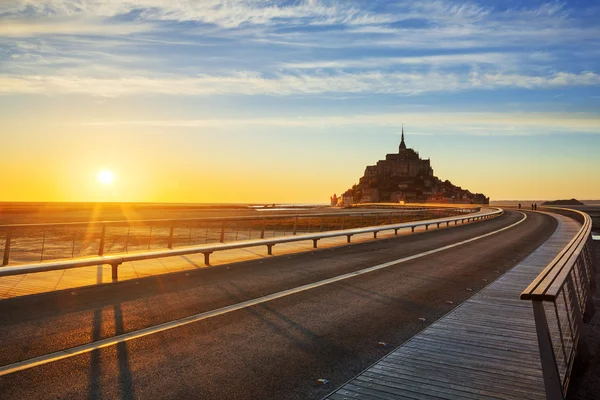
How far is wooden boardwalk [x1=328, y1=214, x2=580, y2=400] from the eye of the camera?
5.66 metres

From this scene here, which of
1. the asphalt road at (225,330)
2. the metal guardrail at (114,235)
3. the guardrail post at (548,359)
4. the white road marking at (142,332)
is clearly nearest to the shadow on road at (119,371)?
the asphalt road at (225,330)

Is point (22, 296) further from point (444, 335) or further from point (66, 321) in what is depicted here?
point (444, 335)

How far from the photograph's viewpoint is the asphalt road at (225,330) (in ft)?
19.0

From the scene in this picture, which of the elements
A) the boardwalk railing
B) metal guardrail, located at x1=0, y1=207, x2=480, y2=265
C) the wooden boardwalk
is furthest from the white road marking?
the boardwalk railing

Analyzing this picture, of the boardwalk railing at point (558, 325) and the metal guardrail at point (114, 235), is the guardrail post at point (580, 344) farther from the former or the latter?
the metal guardrail at point (114, 235)

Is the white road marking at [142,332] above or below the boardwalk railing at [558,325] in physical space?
below

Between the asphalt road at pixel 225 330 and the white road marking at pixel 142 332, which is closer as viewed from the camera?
the asphalt road at pixel 225 330

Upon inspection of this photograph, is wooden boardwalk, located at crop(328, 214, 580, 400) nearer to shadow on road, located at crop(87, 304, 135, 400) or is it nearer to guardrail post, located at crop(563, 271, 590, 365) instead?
guardrail post, located at crop(563, 271, 590, 365)

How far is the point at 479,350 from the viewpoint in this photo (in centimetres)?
723

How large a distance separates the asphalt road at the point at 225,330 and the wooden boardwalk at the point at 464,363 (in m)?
0.30

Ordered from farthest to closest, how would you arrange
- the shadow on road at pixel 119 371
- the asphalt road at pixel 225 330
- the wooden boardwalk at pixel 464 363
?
the asphalt road at pixel 225 330 < the wooden boardwalk at pixel 464 363 < the shadow on road at pixel 119 371

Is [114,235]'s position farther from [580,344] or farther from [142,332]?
[580,344]

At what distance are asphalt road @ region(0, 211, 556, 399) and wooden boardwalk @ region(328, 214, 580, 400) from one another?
304 mm

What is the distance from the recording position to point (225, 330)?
26.4 feet
